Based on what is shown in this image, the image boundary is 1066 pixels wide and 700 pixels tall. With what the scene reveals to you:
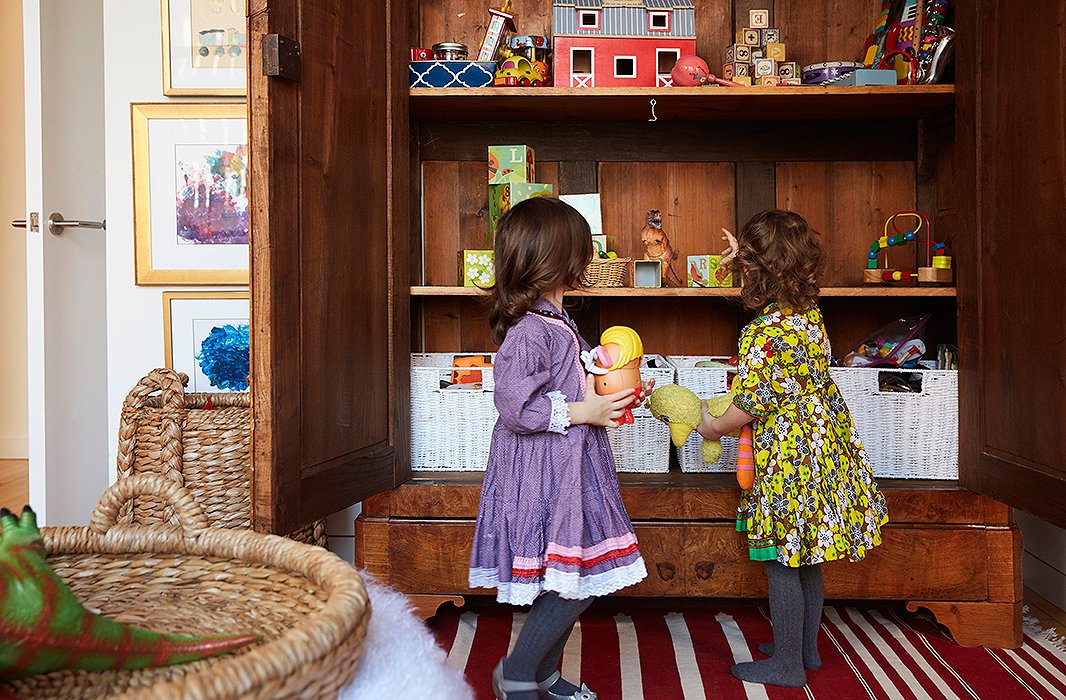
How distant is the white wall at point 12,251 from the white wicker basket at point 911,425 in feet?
14.0

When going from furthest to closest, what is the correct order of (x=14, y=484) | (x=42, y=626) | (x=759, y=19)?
(x=14, y=484) → (x=759, y=19) → (x=42, y=626)

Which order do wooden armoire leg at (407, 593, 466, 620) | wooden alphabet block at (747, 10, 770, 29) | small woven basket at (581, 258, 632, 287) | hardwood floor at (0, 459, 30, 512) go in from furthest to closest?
hardwood floor at (0, 459, 30, 512) → wooden alphabet block at (747, 10, 770, 29) → small woven basket at (581, 258, 632, 287) → wooden armoire leg at (407, 593, 466, 620)

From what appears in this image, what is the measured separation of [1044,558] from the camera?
268cm

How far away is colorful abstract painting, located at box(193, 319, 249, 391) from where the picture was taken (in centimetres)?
275

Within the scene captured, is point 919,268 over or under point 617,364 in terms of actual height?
over

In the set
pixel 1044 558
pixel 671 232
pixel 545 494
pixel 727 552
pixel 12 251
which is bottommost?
pixel 1044 558

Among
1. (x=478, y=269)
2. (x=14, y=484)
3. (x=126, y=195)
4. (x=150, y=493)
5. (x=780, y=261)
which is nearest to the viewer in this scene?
(x=150, y=493)

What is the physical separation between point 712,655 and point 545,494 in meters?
0.76

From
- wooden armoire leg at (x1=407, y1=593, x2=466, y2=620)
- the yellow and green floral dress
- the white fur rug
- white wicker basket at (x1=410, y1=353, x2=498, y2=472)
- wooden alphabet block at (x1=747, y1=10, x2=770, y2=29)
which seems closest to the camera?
the white fur rug

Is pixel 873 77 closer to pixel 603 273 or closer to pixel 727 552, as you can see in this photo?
pixel 603 273

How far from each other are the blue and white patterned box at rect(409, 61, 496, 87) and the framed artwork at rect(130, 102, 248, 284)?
1.80ft

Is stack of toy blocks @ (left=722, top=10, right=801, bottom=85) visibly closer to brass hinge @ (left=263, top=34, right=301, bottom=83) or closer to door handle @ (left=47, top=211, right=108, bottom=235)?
brass hinge @ (left=263, top=34, right=301, bottom=83)

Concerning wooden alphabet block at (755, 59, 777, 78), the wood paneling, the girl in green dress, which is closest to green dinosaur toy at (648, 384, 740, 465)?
the girl in green dress

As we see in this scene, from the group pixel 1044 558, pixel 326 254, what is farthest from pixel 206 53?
pixel 1044 558
